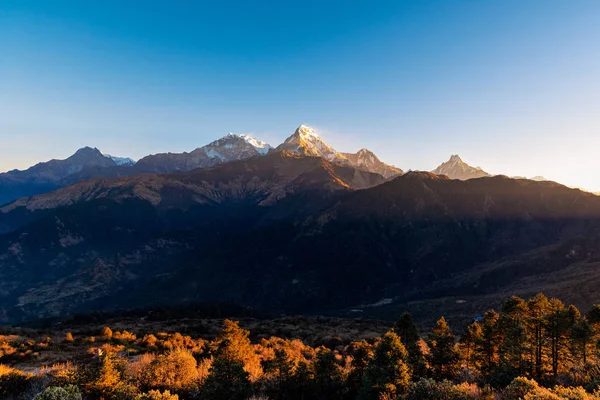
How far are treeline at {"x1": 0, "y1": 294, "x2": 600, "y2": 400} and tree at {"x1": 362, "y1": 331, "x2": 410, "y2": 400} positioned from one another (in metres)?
0.06

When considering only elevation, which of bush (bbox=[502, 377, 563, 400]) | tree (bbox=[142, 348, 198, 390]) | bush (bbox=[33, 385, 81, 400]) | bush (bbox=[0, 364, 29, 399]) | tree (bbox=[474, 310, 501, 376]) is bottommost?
tree (bbox=[474, 310, 501, 376])

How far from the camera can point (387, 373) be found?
18.7 metres

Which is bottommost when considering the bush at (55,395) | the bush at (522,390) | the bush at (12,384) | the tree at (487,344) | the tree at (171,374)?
the tree at (487,344)

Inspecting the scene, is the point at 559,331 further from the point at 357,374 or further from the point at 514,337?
the point at 357,374

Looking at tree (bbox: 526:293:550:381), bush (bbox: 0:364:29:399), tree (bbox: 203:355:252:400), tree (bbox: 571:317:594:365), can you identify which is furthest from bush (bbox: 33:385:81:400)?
tree (bbox: 571:317:594:365)

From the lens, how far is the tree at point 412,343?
25.6 meters

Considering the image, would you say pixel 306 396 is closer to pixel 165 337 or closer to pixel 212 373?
pixel 212 373

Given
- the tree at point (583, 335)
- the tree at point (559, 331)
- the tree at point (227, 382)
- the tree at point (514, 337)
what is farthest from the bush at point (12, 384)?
the tree at point (583, 335)

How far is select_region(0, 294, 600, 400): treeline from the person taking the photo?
49.2ft

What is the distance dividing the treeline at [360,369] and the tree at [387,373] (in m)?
0.06

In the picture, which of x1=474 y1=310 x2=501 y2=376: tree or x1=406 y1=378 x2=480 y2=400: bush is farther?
x1=474 y1=310 x2=501 y2=376: tree

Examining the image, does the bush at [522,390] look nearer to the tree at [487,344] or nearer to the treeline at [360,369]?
the treeline at [360,369]

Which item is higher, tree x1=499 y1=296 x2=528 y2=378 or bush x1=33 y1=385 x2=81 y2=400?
bush x1=33 y1=385 x2=81 y2=400

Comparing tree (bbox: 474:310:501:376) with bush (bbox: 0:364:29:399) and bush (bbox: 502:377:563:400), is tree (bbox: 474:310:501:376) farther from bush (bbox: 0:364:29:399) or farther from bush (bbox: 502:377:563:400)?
bush (bbox: 0:364:29:399)
